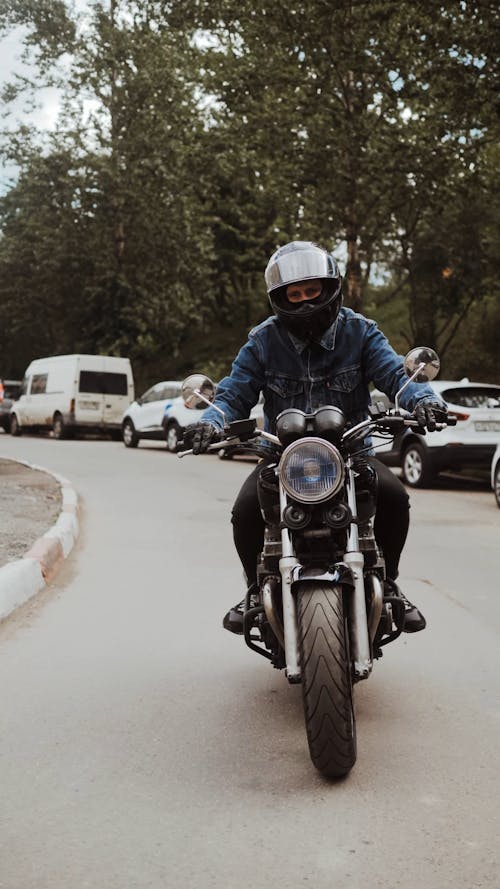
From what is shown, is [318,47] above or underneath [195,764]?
above

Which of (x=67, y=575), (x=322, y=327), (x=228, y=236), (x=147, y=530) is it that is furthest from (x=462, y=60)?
(x=228, y=236)

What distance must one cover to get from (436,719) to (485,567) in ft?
14.4

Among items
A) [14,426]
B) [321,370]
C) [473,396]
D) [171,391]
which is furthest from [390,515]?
[14,426]

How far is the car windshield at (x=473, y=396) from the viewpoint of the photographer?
15.9 metres

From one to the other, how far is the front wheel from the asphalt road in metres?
0.12

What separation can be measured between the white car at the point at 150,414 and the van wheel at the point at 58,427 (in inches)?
167

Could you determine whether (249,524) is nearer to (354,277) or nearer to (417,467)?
(417,467)

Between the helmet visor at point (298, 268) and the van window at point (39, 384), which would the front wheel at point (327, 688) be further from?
the van window at point (39, 384)

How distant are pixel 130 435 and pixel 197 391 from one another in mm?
22323

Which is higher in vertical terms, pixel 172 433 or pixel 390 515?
pixel 390 515

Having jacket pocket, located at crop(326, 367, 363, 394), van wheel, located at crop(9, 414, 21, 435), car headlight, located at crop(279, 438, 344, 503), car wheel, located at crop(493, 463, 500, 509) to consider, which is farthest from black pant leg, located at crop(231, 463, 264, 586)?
van wheel, located at crop(9, 414, 21, 435)

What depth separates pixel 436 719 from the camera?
446 cm

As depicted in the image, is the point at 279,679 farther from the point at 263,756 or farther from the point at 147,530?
the point at 147,530

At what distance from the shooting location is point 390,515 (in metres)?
4.53
